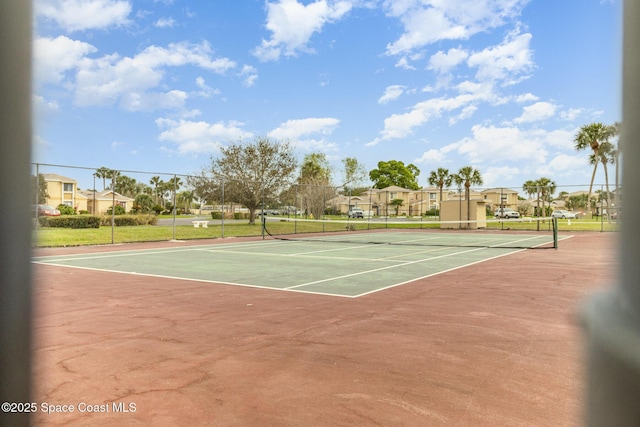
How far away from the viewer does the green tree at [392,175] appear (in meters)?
116

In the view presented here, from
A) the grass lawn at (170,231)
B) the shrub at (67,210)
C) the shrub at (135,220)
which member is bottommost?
the grass lawn at (170,231)

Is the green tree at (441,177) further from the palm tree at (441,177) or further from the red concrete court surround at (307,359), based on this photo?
the red concrete court surround at (307,359)

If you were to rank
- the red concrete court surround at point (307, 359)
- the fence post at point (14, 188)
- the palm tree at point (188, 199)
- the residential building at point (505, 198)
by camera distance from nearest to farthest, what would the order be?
the fence post at point (14, 188), the red concrete court surround at point (307, 359), the palm tree at point (188, 199), the residential building at point (505, 198)

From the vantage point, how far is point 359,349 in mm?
5113

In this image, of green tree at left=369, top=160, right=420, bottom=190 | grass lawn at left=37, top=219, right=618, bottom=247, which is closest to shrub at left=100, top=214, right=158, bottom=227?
grass lawn at left=37, top=219, right=618, bottom=247

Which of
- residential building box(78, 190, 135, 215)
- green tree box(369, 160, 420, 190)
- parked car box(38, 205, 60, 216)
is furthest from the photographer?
green tree box(369, 160, 420, 190)

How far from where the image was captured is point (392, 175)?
116 metres

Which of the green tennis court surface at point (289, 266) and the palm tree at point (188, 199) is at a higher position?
the palm tree at point (188, 199)

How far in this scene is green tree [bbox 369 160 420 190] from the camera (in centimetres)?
11644

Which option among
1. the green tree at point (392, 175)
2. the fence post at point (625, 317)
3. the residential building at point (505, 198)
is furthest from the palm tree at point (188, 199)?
the green tree at point (392, 175)

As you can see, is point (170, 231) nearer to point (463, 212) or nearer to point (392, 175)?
point (463, 212)

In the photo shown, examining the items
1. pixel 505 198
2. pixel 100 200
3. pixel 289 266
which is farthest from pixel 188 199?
pixel 505 198

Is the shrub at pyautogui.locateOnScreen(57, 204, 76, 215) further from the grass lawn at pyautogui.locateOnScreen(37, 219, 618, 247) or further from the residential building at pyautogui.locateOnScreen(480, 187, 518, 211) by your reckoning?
the residential building at pyautogui.locateOnScreen(480, 187, 518, 211)

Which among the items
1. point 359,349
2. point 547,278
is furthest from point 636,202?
point 547,278
